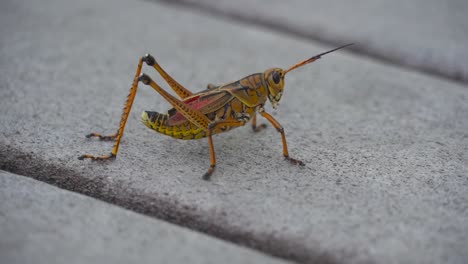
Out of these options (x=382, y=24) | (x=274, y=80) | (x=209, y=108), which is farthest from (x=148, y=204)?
(x=382, y=24)

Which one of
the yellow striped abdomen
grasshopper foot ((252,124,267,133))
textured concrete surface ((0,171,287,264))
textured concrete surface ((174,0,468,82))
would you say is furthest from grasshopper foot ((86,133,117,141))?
textured concrete surface ((174,0,468,82))

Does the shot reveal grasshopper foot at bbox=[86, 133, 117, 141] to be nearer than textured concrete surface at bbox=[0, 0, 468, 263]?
No

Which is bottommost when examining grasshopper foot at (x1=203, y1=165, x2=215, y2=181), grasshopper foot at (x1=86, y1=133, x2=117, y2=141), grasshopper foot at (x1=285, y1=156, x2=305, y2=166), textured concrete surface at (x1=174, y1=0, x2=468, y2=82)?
grasshopper foot at (x1=203, y1=165, x2=215, y2=181)

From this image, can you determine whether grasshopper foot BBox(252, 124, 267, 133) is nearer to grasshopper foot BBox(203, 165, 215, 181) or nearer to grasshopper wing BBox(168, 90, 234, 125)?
grasshopper wing BBox(168, 90, 234, 125)

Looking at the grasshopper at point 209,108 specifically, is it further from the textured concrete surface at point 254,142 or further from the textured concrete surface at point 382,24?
the textured concrete surface at point 382,24

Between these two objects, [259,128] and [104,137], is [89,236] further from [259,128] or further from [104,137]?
[259,128]

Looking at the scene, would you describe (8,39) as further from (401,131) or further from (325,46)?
(401,131)

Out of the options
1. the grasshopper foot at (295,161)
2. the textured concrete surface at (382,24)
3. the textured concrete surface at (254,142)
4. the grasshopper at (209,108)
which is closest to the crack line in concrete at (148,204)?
the textured concrete surface at (254,142)
